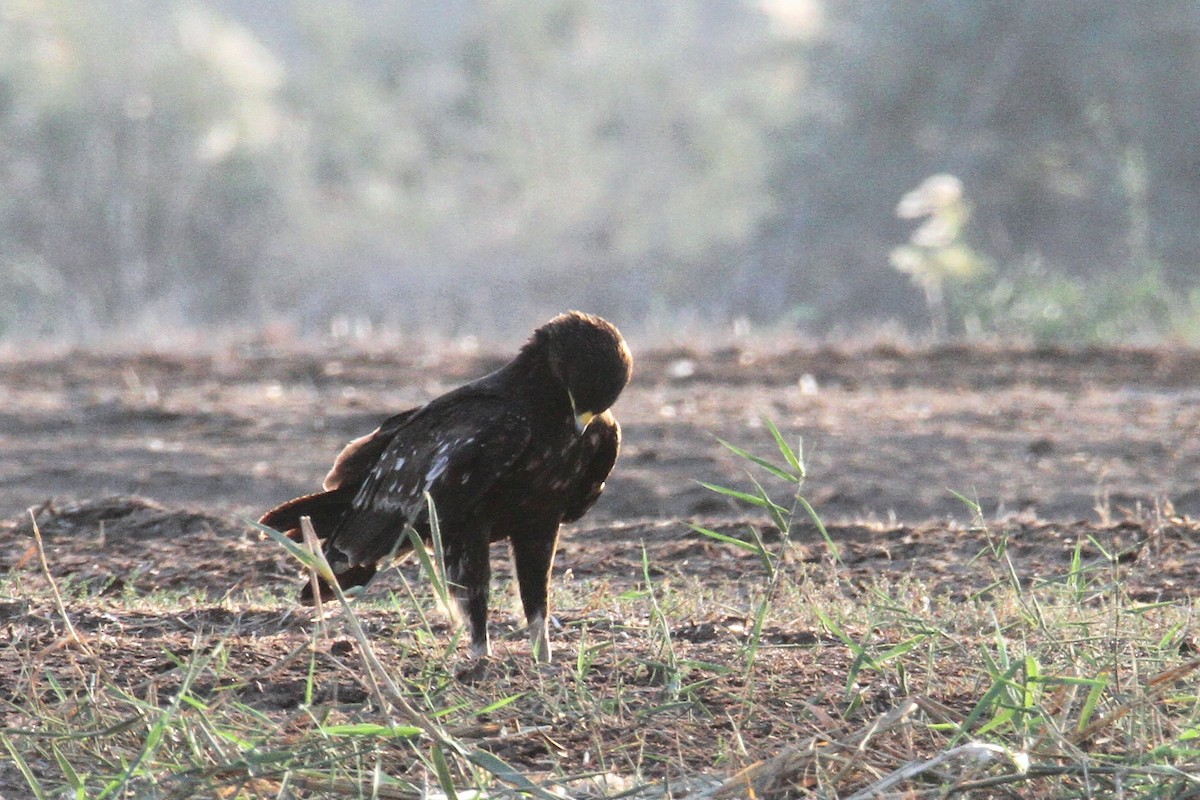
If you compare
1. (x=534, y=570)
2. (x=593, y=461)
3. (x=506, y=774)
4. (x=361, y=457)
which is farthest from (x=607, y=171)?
(x=506, y=774)

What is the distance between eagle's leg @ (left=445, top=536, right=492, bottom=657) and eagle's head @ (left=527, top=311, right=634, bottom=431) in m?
0.42

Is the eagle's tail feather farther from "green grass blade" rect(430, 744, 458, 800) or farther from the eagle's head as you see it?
"green grass blade" rect(430, 744, 458, 800)

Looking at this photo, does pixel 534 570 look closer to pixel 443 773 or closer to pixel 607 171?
pixel 443 773

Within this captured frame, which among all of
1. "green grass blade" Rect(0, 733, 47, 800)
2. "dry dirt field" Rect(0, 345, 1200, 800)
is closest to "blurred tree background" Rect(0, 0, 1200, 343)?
"dry dirt field" Rect(0, 345, 1200, 800)

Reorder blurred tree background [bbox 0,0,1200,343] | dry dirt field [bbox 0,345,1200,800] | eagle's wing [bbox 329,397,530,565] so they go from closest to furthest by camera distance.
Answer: dry dirt field [bbox 0,345,1200,800], eagle's wing [bbox 329,397,530,565], blurred tree background [bbox 0,0,1200,343]

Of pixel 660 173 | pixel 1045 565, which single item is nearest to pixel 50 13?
pixel 660 173

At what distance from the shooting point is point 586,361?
3846 millimetres

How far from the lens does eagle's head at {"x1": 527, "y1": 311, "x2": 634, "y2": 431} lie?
3.84 metres

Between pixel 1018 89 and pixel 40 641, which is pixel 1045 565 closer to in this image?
pixel 40 641

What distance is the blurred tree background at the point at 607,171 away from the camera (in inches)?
743

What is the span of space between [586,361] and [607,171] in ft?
71.6

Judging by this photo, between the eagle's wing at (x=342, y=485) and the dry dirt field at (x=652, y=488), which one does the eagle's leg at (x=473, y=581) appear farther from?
the eagle's wing at (x=342, y=485)

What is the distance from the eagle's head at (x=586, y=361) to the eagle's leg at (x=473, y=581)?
0.42m

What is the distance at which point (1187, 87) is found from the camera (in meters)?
18.8
